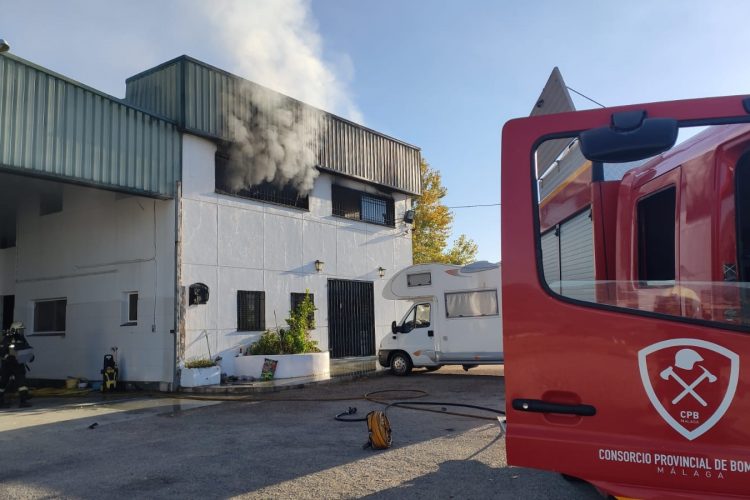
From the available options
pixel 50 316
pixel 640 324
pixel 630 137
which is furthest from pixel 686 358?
pixel 50 316

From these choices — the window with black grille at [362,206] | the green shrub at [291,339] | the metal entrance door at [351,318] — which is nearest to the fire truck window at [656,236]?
the green shrub at [291,339]

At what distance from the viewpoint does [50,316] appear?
16.3m

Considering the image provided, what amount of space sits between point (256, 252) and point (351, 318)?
4275 millimetres

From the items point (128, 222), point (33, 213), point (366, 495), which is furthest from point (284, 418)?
point (33, 213)

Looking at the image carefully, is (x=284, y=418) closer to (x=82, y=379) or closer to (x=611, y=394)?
(x=611, y=394)

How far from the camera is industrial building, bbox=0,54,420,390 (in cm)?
1179

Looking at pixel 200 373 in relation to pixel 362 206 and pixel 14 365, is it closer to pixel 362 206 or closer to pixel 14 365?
pixel 14 365

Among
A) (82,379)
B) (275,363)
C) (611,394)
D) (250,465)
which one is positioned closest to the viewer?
(611,394)

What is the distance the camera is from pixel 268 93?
15594mm

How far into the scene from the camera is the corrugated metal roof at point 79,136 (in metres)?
10.5

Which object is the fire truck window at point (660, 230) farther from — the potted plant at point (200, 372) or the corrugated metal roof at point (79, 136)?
the potted plant at point (200, 372)

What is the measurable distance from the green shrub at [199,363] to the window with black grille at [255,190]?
13.8 feet

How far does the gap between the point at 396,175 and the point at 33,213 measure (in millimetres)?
11465

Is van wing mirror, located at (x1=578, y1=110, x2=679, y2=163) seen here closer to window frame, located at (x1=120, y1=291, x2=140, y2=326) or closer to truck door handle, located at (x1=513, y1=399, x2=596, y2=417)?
truck door handle, located at (x1=513, y1=399, x2=596, y2=417)
